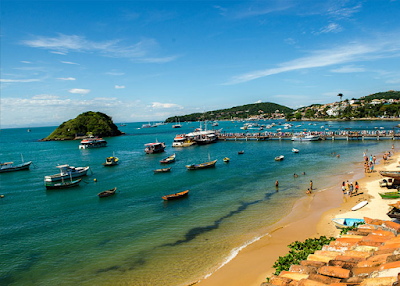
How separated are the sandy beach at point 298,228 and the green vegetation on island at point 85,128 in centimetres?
14710

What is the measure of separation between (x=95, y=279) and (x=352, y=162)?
171 feet

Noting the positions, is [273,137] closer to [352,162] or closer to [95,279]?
[352,162]

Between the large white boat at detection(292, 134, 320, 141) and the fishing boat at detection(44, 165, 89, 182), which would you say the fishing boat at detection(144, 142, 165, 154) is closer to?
the fishing boat at detection(44, 165, 89, 182)

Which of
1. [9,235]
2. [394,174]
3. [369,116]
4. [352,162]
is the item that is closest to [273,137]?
[352,162]

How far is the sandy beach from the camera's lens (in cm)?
1617

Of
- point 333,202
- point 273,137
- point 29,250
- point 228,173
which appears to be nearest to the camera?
point 29,250

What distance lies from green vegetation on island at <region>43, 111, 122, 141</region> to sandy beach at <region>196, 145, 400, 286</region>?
147m

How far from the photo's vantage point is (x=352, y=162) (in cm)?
5066

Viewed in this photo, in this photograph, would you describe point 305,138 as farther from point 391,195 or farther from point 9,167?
point 9,167

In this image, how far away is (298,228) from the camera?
73.3ft

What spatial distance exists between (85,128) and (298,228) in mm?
157100

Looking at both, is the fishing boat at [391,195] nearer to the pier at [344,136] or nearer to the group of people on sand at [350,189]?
the group of people on sand at [350,189]

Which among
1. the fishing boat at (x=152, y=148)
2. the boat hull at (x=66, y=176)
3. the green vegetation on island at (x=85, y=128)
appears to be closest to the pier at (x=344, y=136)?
the fishing boat at (x=152, y=148)

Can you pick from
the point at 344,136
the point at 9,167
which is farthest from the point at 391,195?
the point at 9,167
